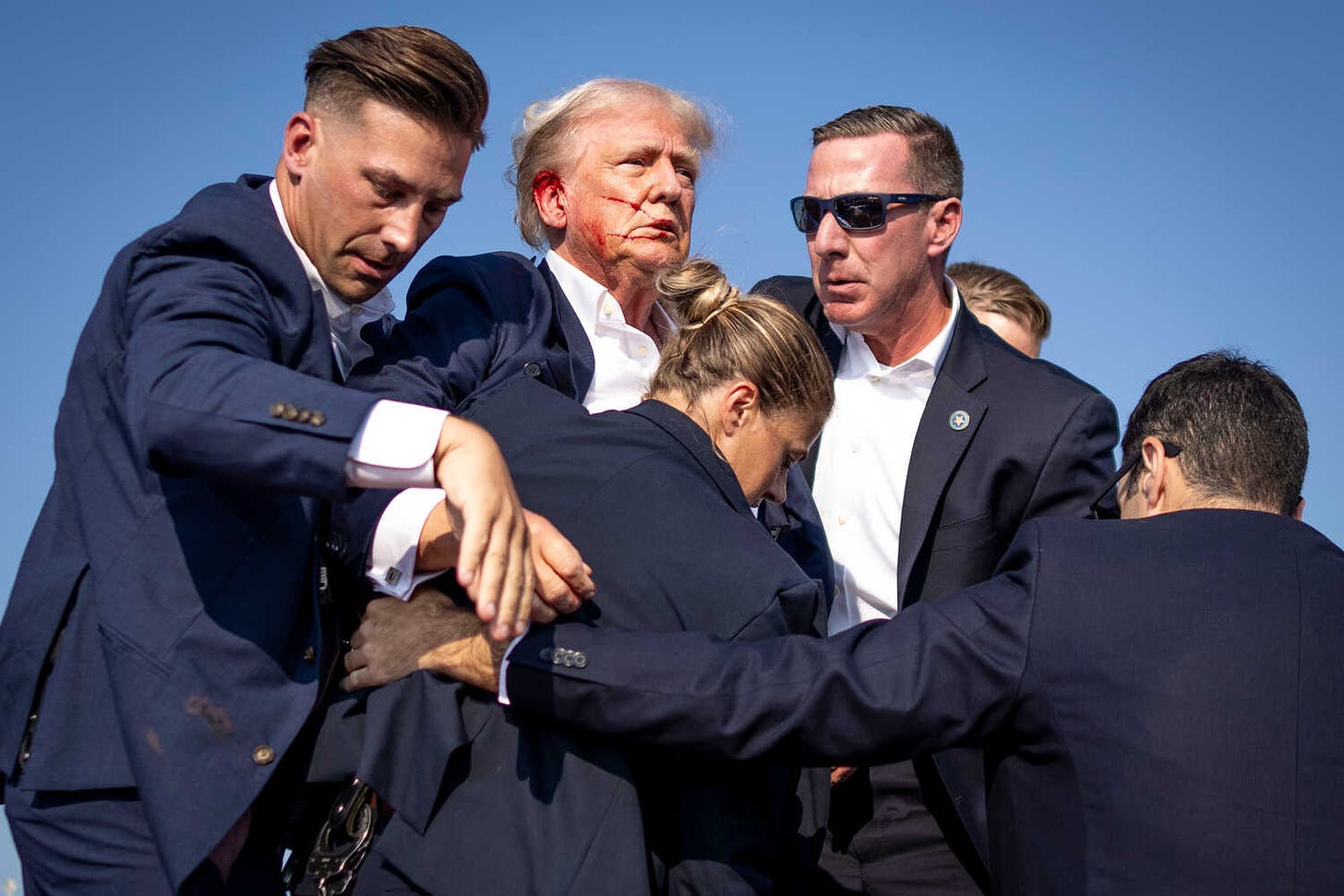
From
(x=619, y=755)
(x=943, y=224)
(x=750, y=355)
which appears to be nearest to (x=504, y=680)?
(x=619, y=755)

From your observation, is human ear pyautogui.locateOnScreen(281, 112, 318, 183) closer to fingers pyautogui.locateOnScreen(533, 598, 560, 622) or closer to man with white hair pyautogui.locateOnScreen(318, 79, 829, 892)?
man with white hair pyautogui.locateOnScreen(318, 79, 829, 892)

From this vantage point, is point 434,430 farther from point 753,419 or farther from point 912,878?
point 912,878

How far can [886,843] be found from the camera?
15.0 feet

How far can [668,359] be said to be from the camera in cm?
404

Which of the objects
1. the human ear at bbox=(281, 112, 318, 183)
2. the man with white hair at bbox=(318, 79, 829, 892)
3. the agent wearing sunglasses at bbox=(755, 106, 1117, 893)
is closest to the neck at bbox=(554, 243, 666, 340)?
the man with white hair at bbox=(318, 79, 829, 892)

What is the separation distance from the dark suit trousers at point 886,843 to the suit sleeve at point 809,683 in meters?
1.27

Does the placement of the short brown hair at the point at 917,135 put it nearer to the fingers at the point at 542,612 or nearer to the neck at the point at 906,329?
the neck at the point at 906,329

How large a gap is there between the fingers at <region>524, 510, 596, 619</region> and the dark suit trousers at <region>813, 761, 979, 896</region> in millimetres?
1865

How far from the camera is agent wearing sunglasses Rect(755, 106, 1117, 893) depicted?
457cm

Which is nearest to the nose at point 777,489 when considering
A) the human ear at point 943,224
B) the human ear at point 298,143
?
the human ear at point 298,143

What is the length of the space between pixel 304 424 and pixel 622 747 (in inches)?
41.4

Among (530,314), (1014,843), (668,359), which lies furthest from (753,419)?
(1014,843)

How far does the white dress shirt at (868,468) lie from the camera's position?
5.05 meters

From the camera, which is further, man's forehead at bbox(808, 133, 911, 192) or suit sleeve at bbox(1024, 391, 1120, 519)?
man's forehead at bbox(808, 133, 911, 192)
